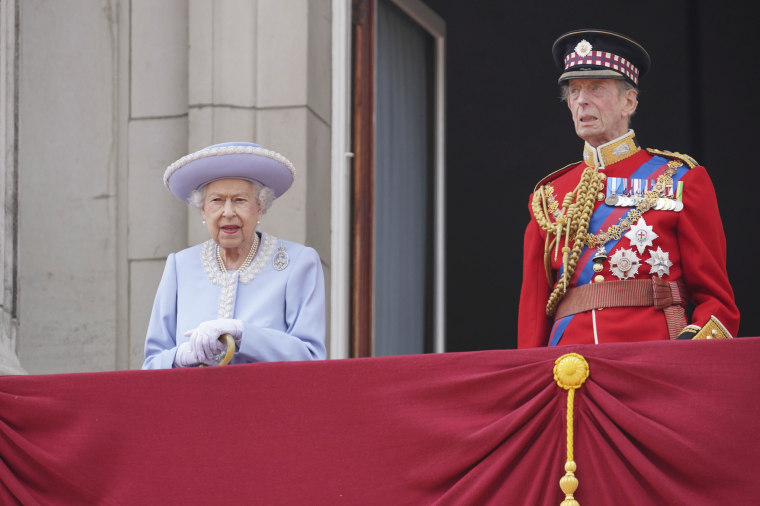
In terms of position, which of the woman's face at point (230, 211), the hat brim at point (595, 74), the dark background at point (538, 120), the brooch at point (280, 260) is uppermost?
the dark background at point (538, 120)

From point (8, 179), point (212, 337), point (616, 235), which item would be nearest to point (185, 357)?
point (212, 337)

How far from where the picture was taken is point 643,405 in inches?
178

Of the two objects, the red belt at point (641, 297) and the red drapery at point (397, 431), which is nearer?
the red drapery at point (397, 431)

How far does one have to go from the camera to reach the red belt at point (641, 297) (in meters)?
5.21

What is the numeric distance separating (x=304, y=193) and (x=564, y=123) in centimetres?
424

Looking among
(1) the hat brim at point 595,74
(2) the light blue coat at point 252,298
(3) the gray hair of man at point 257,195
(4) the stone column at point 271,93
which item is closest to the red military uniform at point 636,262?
(1) the hat brim at point 595,74

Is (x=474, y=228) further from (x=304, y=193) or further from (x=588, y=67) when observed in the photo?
(x=588, y=67)

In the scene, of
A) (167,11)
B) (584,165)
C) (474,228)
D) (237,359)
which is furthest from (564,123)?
(237,359)

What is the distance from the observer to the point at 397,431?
474cm

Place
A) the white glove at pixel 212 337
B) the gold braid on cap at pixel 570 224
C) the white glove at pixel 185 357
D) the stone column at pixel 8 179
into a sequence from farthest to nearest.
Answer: the stone column at pixel 8 179 < the gold braid on cap at pixel 570 224 < the white glove at pixel 185 357 < the white glove at pixel 212 337

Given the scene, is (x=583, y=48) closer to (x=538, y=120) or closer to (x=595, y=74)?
(x=595, y=74)

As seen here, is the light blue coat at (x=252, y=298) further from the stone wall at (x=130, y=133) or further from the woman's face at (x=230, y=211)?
the stone wall at (x=130, y=133)

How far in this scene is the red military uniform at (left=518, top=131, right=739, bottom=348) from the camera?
17.1 ft

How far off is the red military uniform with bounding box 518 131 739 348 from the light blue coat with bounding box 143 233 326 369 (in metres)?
0.74
